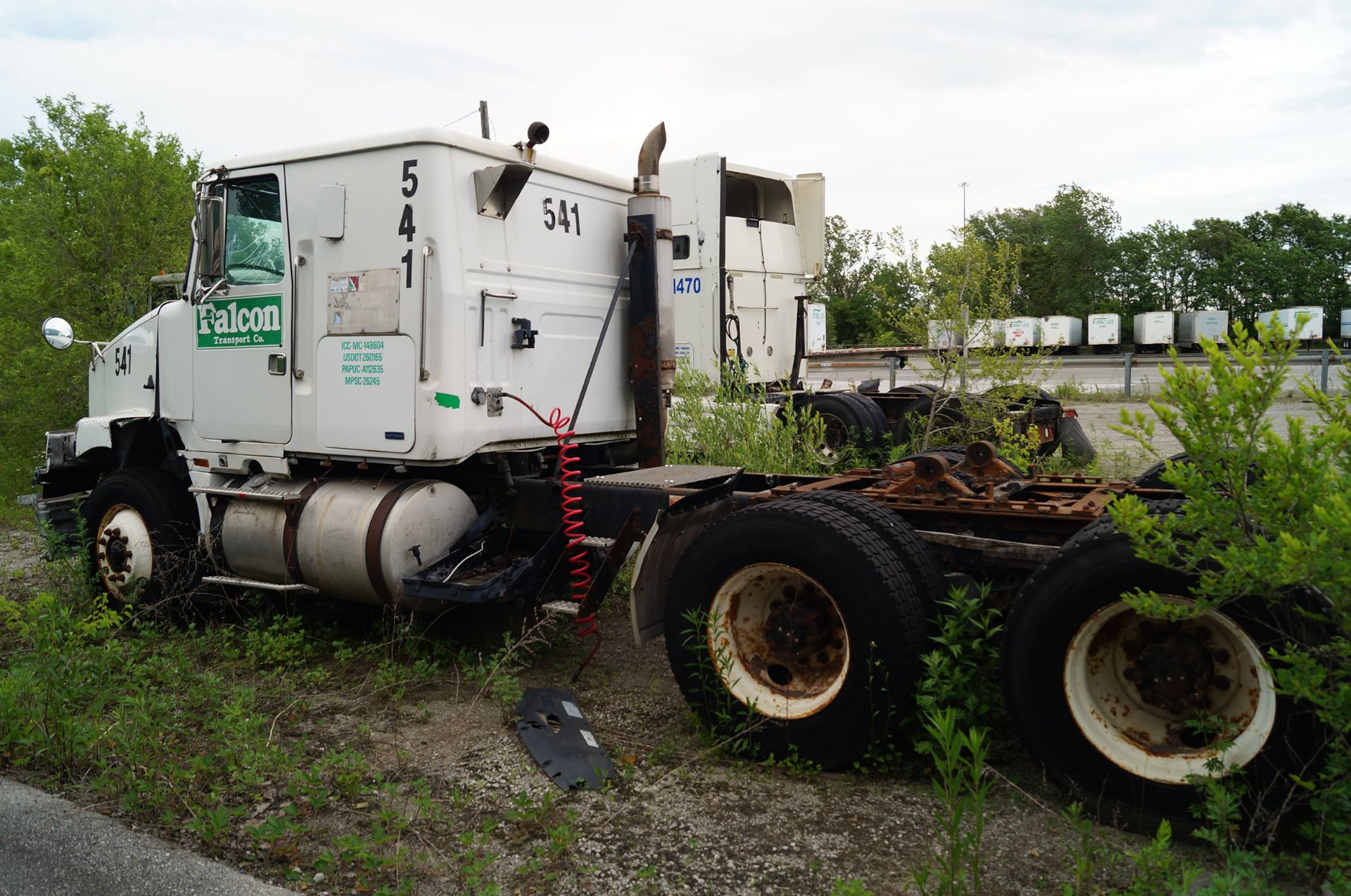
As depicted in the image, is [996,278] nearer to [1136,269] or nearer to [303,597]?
[303,597]

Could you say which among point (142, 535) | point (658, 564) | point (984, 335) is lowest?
point (142, 535)

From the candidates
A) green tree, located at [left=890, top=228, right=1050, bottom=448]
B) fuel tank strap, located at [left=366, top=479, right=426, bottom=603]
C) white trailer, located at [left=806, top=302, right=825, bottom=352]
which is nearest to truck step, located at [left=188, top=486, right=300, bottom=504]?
fuel tank strap, located at [left=366, top=479, right=426, bottom=603]

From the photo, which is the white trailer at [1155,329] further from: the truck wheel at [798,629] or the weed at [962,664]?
the truck wheel at [798,629]

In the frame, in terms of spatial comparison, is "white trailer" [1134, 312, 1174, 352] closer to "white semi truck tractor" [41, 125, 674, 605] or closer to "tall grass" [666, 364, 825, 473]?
"tall grass" [666, 364, 825, 473]

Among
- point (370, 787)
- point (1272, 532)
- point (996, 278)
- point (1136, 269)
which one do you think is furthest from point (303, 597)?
point (1136, 269)

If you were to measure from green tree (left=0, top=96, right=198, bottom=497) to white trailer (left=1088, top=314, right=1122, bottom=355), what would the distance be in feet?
144

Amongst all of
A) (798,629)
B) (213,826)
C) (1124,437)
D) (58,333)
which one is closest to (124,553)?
(58,333)

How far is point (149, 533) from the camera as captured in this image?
6.79 metres

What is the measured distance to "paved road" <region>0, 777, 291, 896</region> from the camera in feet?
11.1

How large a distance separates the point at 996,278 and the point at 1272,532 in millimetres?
6966

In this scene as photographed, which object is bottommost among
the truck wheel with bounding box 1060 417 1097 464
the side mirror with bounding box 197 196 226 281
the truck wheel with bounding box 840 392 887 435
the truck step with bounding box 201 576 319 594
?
the truck step with bounding box 201 576 319 594

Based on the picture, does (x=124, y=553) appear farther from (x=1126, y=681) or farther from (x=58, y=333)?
(x=1126, y=681)

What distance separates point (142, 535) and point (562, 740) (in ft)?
12.6

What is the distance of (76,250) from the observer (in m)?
12.4
